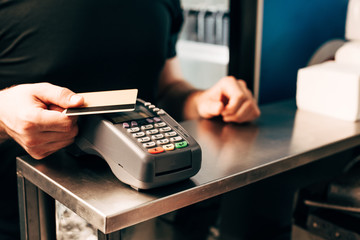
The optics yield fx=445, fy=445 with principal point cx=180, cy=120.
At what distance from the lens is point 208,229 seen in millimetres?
1215

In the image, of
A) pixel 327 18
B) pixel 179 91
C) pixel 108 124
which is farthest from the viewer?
pixel 327 18

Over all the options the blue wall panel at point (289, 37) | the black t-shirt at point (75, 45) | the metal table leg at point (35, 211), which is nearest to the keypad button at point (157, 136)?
the metal table leg at point (35, 211)

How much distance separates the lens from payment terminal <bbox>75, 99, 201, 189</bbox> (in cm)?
68

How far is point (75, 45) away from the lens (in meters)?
1.10

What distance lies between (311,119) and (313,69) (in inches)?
5.1

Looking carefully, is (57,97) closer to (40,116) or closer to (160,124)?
(40,116)

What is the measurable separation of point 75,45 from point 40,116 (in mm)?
435

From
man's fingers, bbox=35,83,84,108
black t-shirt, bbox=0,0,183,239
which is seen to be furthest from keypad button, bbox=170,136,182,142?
black t-shirt, bbox=0,0,183,239

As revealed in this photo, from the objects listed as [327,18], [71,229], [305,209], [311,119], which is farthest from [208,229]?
[327,18]

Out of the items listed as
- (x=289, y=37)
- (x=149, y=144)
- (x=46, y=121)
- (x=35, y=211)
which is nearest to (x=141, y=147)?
(x=149, y=144)

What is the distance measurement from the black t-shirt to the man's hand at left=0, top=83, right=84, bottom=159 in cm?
31

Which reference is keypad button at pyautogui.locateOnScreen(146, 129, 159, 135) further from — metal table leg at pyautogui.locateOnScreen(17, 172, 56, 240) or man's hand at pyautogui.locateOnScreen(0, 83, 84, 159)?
metal table leg at pyautogui.locateOnScreen(17, 172, 56, 240)

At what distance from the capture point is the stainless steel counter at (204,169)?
68 cm

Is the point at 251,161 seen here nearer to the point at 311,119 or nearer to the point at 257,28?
the point at 311,119
